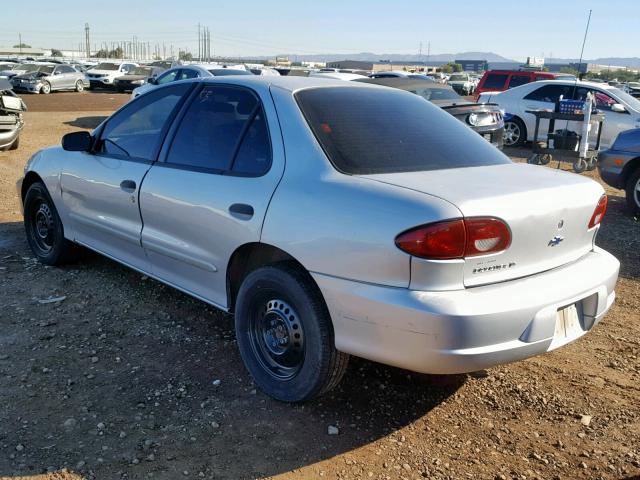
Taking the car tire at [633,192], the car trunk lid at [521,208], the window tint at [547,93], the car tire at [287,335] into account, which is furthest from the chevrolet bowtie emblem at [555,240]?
the window tint at [547,93]

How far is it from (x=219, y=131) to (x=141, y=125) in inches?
39.5

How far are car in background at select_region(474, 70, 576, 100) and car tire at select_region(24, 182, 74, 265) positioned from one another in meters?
14.8

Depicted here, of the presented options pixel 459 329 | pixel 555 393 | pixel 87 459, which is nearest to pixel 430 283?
pixel 459 329

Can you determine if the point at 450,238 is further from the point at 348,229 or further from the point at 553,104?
the point at 553,104

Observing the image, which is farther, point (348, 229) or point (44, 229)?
point (44, 229)

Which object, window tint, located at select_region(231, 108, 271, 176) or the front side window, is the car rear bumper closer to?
window tint, located at select_region(231, 108, 271, 176)

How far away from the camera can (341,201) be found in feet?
9.65

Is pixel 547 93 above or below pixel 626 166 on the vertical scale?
above

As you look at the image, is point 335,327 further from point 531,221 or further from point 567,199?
point 567,199

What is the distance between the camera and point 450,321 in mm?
2641

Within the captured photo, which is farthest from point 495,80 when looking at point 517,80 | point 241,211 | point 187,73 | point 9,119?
point 241,211

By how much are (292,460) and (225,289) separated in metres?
1.12

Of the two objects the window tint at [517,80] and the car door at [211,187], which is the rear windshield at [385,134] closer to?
the car door at [211,187]

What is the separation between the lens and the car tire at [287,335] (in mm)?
3068
